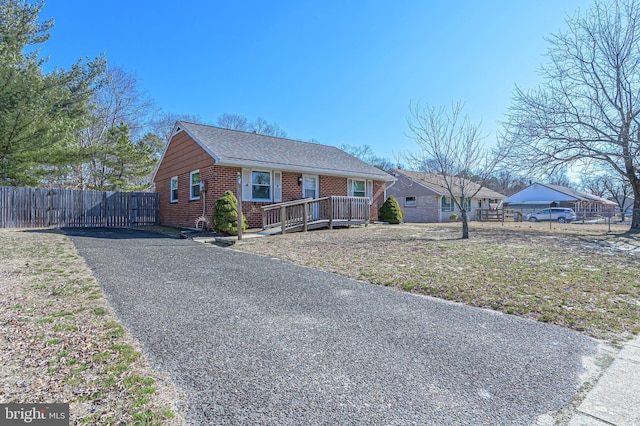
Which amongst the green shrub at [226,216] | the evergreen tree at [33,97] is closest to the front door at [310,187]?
the green shrub at [226,216]

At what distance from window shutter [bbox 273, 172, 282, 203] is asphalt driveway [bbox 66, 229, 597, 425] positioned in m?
8.62

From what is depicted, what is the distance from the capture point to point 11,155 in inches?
505

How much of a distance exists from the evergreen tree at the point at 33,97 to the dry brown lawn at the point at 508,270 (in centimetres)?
899

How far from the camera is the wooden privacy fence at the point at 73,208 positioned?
1367cm

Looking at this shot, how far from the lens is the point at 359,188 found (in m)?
16.4

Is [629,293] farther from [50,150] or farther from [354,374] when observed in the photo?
[50,150]

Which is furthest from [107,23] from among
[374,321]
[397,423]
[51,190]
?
[397,423]

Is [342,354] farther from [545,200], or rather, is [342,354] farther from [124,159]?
[545,200]

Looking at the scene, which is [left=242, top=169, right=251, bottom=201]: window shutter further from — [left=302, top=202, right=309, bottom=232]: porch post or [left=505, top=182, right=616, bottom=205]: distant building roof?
[left=505, top=182, right=616, bottom=205]: distant building roof

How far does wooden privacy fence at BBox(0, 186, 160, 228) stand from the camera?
13.7 m

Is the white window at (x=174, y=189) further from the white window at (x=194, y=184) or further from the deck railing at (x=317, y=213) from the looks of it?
the deck railing at (x=317, y=213)

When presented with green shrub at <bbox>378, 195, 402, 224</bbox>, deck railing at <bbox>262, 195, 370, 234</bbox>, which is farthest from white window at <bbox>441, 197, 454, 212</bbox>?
deck railing at <bbox>262, 195, 370, 234</bbox>

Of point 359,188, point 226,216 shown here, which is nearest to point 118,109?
point 359,188

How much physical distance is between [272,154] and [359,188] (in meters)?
4.83
